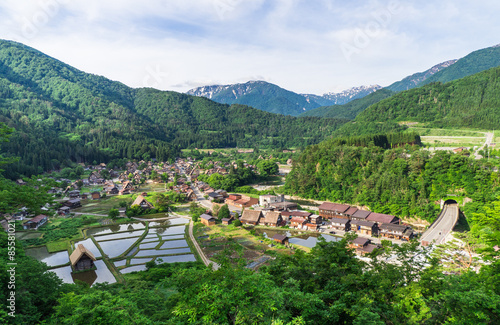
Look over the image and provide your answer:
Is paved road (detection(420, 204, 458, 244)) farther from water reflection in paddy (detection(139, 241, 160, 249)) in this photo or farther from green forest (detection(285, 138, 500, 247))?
water reflection in paddy (detection(139, 241, 160, 249))

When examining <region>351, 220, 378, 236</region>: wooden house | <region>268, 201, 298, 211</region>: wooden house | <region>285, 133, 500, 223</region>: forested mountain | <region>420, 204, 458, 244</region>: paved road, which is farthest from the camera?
<region>268, 201, 298, 211</region>: wooden house

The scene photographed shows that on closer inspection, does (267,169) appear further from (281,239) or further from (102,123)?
(102,123)

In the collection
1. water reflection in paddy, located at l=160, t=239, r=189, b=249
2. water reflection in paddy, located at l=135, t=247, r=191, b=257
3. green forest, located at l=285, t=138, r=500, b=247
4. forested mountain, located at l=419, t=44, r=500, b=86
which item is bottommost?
water reflection in paddy, located at l=160, t=239, r=189, b=249

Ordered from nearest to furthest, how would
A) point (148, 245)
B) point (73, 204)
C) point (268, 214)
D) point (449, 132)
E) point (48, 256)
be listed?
1. point (48, 256)
2. point (148, 245)
3. point (268, 214)
4. point (73, 204)
5. point (449, 132)

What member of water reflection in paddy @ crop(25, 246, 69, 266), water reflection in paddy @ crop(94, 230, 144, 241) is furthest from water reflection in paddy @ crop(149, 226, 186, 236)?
water reflection in paddy @ crop(25, 246, 69, 266)

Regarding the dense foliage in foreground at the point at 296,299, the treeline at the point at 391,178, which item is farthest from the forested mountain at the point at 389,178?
the dense foliage in foreground at the point at 296,299

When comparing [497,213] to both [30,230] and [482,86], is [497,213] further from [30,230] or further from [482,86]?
[482,86]

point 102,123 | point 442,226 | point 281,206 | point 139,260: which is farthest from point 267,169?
point 102,123
